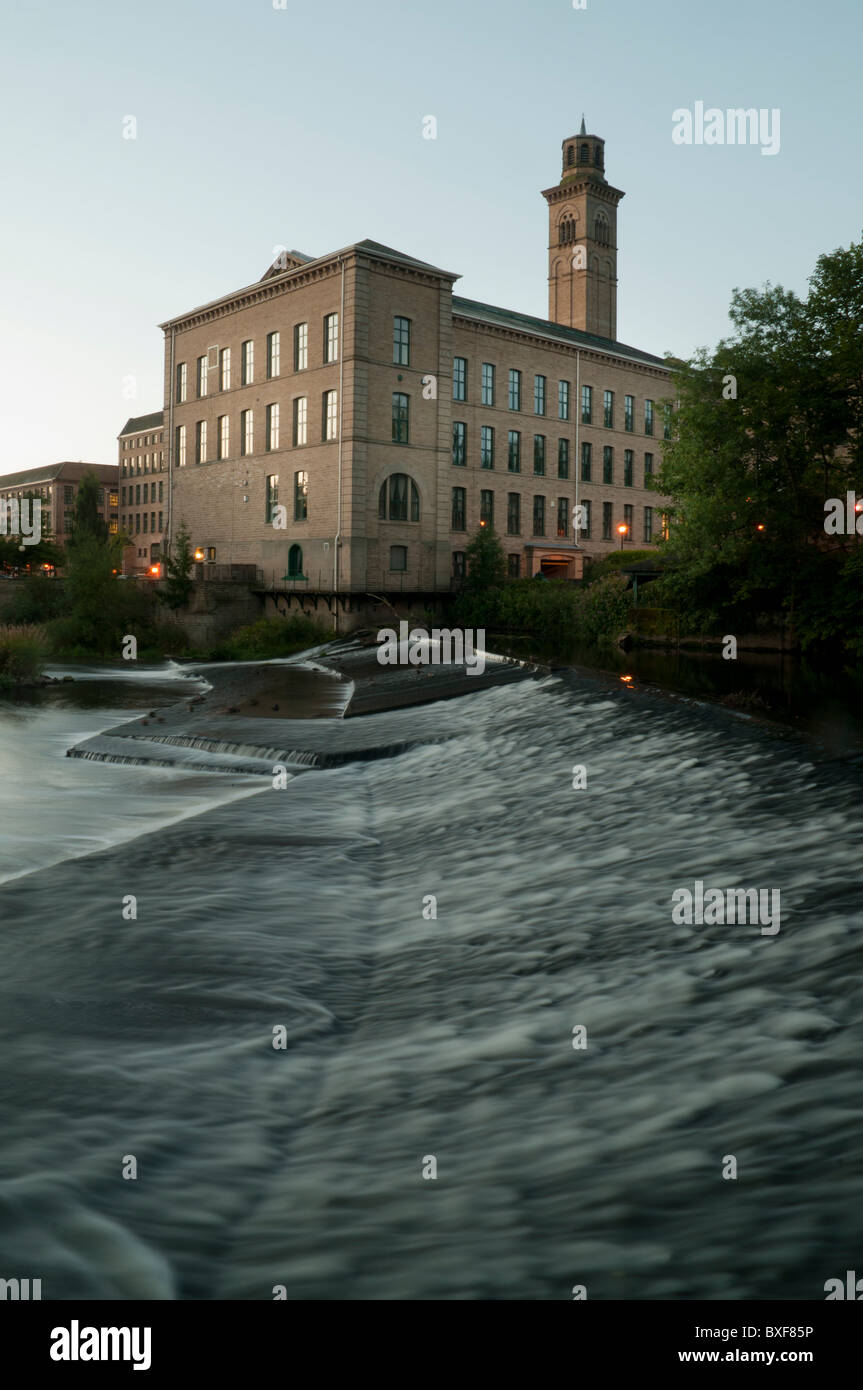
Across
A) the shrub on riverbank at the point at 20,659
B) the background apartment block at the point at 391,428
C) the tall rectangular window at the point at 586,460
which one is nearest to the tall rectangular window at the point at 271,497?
the background apartment block at the point at 391,428

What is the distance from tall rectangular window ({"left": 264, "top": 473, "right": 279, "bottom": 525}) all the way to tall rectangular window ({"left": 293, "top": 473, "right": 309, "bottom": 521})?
1546 mm

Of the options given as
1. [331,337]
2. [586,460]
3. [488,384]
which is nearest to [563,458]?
[586,460]

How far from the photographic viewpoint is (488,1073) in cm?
529

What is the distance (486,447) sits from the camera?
54562mm

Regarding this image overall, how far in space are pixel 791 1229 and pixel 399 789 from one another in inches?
381

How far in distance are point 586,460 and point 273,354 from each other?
2028 cm

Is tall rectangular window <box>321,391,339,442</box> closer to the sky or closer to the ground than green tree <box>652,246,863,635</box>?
closer to the sky

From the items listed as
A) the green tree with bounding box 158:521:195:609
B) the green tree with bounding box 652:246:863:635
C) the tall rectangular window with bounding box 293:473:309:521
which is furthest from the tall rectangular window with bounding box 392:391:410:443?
the green tree with bounding box 652:246:863:635

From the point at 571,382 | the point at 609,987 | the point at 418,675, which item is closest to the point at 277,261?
the point at 571,382

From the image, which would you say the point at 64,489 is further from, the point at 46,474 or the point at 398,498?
the point at 398,498

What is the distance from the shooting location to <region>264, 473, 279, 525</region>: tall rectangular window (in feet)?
162

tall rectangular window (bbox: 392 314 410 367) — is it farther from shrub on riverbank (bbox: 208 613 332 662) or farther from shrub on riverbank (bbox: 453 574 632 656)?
shrub on riverbank (bbox: 208 613 332 662)
